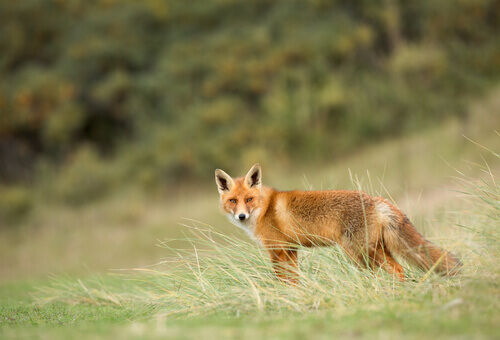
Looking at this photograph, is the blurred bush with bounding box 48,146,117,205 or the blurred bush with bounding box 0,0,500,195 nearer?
the blurred bush with bounding box 0,0,500,195

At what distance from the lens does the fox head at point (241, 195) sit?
219 inches

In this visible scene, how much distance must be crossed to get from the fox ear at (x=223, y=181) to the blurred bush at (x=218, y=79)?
13.7 meters

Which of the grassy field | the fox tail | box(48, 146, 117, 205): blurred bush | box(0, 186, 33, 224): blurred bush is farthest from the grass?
box(48, 146, 117, 205): blurred bush

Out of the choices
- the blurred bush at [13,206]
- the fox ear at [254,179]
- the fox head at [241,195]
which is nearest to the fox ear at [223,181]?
the fox head at [241,195]

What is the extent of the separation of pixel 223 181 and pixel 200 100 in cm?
1751

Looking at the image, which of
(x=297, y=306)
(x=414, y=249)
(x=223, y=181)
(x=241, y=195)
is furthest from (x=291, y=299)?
(x=223, y=181)

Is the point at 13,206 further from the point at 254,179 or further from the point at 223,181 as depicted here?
the point at 254,179

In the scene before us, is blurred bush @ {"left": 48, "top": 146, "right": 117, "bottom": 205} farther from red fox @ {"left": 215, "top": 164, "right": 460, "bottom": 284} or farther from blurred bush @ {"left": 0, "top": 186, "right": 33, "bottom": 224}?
red fox @ {"left": 215, "top": 164, "right": 460, "bottom": 284}

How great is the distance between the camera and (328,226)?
5.17 m

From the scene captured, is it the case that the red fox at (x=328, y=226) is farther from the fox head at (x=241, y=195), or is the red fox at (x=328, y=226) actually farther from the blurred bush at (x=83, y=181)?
the blurred bush at (x=83, y=181)

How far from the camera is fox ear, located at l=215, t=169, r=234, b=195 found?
5.94 meters

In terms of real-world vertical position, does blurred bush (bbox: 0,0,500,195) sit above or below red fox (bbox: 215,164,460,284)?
above

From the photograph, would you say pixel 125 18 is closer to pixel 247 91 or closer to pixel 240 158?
pixel 247 91

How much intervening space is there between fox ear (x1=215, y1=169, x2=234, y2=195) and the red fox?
0.01 metres
